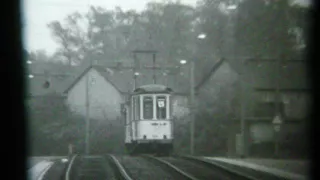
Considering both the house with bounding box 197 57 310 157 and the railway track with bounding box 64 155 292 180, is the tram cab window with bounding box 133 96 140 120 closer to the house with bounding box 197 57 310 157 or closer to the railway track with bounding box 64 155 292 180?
the house with bounding box 197 57 310 157

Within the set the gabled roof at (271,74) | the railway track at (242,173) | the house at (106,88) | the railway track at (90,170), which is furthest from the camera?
the house at (106,88)

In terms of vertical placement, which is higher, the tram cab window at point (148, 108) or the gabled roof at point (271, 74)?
the gabled roof at point (271, 74)

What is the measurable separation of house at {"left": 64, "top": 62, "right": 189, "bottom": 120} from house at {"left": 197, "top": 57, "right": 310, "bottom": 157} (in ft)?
10.7

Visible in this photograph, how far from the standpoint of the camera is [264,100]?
28.7 meters

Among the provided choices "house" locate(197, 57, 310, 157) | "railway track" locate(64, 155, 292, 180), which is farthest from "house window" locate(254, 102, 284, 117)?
"railway track" locate(64, 155, 292, 180)

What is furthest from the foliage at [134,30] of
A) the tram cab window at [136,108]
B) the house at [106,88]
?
the tram cab window at [136,108]

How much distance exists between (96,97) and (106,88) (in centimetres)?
98

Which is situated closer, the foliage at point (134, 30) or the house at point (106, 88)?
the house at point (106, 88)

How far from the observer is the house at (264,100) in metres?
23.3

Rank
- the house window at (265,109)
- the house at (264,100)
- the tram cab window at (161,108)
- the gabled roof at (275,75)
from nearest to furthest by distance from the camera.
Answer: the house at (264,100), the gabled roof at (275,75), the tram cab window at (161,108), the house window at (265,109)

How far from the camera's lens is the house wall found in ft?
134

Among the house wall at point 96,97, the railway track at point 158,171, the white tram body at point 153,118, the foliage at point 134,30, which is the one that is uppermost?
the foliage at point 134,30

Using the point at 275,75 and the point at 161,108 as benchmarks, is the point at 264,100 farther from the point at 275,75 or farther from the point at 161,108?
the point at 161,108

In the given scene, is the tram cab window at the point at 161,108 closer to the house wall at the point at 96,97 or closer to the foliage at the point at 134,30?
the foliage at the point at 134,30
